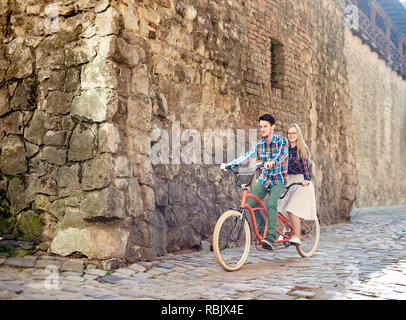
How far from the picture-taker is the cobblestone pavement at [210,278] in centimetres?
364

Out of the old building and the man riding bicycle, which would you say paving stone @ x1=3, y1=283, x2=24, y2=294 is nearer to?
the old building

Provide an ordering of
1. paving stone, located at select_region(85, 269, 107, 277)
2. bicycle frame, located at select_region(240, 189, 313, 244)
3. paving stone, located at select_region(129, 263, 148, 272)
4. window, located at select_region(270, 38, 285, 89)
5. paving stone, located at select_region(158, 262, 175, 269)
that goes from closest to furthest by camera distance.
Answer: paving stone, located at select_region(85, 269, 107, 277)
paving stone, located at select_region(129, 263, 148, 272)
paving stone, located at select_region(158, 262, 175, 269)
bicycle frame, located at select_region(240, 189, 313, 244)
window, located at select_region(270, 38, 285, 89)

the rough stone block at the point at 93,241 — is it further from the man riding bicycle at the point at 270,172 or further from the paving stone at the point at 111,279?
the man riding bicycle at the point at 270,172

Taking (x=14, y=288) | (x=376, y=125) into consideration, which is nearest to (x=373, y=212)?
(x=376, y=125)

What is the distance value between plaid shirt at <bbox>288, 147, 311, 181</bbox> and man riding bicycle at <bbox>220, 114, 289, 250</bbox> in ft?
1.19

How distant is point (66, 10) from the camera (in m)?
5.01

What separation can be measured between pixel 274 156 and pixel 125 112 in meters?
1.63

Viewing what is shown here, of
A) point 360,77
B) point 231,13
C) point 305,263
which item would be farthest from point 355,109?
point 305,263

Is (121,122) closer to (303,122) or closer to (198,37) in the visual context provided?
(198,37)

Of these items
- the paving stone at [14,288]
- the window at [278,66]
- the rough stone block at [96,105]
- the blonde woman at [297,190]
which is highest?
the window at [278,66]

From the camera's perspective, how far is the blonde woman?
18.9 feet

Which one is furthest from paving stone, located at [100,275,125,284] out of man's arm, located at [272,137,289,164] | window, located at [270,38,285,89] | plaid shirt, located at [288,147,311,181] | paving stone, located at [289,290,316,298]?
window, located at [270,38,285,89]

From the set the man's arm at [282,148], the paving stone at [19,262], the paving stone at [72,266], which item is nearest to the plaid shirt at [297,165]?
the man's arm at [282,148]

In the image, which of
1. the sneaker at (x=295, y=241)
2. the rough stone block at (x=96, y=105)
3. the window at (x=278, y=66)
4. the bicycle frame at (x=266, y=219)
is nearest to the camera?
the rough stone block at (x=96, y=105)
